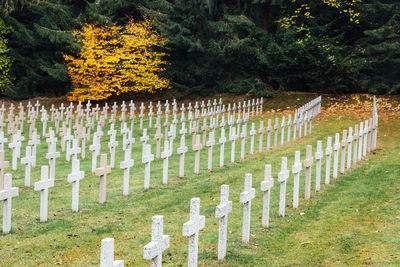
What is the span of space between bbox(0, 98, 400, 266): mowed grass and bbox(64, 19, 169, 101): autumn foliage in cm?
2108

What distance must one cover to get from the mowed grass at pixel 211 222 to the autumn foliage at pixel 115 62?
21.1 meters

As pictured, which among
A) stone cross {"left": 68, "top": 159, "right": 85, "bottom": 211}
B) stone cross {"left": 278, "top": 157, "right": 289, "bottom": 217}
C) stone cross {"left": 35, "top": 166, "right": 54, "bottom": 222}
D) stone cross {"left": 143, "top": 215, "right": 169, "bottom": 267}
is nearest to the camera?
stone cross {"left": 143, "top": 215, "right": 169, "bottom": 267}

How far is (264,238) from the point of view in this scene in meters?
7.74

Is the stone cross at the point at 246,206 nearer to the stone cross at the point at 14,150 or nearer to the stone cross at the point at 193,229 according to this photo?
the stone cross at the point at 193,229

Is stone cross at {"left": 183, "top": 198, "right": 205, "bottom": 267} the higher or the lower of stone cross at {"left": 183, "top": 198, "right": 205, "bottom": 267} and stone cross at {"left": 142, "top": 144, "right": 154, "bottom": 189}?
the higher

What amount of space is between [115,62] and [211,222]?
27538 millimetres

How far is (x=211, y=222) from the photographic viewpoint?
8.55 m

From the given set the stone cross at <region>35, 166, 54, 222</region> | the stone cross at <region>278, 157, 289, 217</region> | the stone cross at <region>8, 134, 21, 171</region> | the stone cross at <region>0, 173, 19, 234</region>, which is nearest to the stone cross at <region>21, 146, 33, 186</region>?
the stone cross at <region>8, 134, 21, 171</region>

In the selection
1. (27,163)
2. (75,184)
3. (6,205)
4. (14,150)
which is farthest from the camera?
(14,150)

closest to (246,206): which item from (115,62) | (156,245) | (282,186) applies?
(282,186)

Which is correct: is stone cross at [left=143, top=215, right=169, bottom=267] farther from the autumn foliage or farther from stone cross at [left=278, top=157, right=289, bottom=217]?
the autumn foliage

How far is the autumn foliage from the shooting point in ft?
112

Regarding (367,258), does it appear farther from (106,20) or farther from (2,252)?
(106,20)

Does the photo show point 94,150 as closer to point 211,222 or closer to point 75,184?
point 75,184
